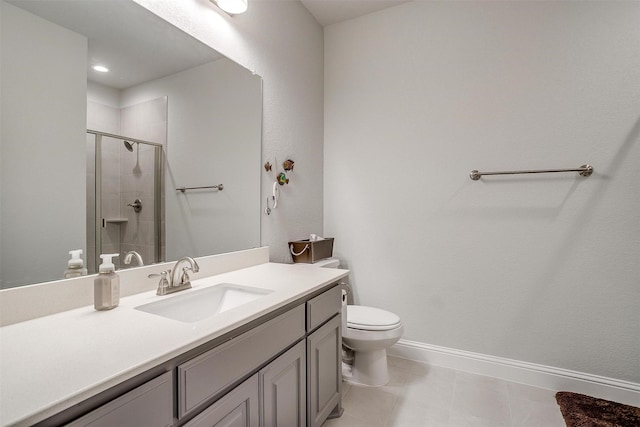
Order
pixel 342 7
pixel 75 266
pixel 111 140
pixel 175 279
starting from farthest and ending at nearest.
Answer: pixel 342 7
pixel 175 279
pixel 111 140
pixel 75 266

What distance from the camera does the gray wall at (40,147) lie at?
0.91m

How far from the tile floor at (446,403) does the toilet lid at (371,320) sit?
0.41 m

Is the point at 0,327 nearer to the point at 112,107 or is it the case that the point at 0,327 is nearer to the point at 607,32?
the point at 112,107

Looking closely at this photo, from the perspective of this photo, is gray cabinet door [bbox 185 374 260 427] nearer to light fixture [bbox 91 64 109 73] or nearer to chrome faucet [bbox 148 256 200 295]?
chrome faucet [bbox 148 256 200 295]

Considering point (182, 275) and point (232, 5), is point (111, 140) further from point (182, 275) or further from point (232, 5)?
point (232, 5)

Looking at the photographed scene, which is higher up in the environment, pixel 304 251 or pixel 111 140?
pixel 111 140

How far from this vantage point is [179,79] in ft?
4.80

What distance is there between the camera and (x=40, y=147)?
971 millimetres

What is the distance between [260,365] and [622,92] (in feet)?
7.89

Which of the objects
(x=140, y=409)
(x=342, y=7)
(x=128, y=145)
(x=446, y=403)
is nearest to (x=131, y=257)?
(x=128, y=145)

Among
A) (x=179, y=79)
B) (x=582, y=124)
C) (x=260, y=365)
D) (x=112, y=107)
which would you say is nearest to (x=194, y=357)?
(x=260, y=365)

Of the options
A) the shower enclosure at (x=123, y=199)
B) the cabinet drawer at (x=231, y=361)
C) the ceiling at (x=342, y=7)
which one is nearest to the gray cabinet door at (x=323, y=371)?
the cabinet drawer at (x=231, y=361)

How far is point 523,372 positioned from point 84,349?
7.78 feet

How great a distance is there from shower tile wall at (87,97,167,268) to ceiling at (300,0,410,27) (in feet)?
5.34
